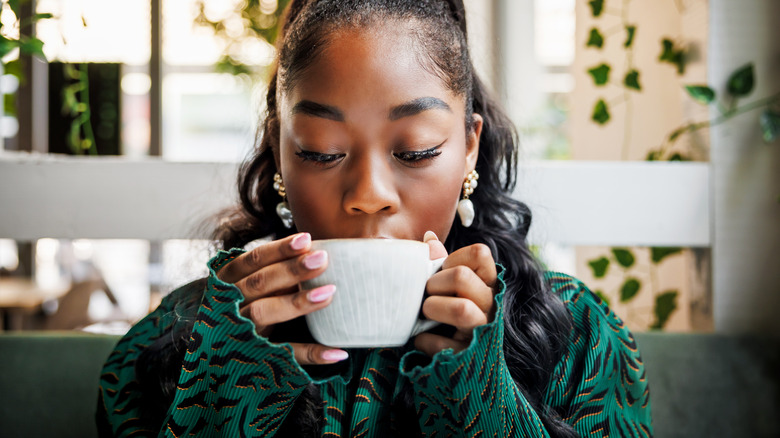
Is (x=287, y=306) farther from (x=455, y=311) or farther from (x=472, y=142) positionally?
(x=472, y=142)

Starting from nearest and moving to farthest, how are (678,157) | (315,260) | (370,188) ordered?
1. (315,260)
2. (370,188)
3. (678,157)

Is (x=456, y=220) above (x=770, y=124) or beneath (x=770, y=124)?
beneath

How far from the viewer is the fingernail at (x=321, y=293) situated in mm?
569

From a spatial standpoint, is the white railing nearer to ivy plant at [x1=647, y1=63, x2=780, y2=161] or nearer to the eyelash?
ivy plant at [x1=647, y1=63, x2=780, y2=161]

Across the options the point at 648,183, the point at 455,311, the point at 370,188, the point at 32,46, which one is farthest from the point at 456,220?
the point at 32,46

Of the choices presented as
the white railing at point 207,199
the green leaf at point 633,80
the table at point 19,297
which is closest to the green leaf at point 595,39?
the green leaf at point 633,80

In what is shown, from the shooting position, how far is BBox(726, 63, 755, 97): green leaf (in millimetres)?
1204

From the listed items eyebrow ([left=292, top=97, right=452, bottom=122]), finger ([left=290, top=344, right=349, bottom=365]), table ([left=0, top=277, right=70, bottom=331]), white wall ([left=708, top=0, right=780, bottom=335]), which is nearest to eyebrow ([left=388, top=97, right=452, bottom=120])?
eyebrow ([left=292, top=97, right=452, bottom=122])

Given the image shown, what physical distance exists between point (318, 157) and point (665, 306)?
1078 mm

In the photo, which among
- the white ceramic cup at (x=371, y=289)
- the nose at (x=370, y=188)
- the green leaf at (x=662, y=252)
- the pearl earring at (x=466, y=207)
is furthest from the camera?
the green leaf at (x=662, y=252)

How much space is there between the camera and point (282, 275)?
1.94ft

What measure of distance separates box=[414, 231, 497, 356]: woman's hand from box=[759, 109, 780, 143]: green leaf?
870mm

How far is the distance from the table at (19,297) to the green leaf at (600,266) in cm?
310

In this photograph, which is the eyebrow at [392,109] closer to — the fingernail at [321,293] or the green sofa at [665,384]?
the fingernail at [321,293]
